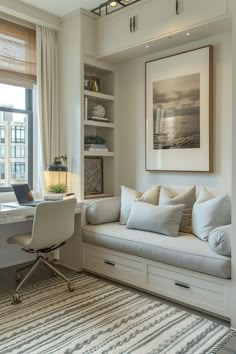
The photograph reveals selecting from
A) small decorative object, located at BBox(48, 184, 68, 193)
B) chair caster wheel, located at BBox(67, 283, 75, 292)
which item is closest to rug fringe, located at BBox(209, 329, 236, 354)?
chair caster wheel, located at BBox(67, 283, 75, 292)

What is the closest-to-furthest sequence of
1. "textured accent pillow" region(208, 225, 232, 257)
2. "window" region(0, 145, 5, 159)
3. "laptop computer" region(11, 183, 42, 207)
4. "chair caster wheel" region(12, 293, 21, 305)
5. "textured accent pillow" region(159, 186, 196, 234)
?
"textured accent pillow" region(208, 225, 232, 257), "chair caster wheel" region(12, 293, 21, 305), "textured accent pillow" region(159, 186, 196, 234), "laptop computer" region(11, 183, 42, 207), "window" region(0, 145, 5, 159)

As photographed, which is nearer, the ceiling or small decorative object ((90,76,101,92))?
the ceiling

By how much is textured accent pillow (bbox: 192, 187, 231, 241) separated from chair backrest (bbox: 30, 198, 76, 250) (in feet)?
3.80

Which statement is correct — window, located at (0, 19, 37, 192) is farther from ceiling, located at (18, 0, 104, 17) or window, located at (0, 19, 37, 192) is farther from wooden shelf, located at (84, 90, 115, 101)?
wooden shelf, located at (84, 90, 115, 101)

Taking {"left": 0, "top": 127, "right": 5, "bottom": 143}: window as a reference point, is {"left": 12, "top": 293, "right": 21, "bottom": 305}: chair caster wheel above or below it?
below

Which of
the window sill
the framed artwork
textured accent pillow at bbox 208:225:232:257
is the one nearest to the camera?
textured accent pillow at bbox 208:225:232:257

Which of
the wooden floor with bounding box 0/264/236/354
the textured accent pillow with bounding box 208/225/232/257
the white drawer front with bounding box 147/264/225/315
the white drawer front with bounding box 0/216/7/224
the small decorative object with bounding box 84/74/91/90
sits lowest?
the wooden floor with bounding box 0/264/236/354

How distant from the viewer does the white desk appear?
3023 mm

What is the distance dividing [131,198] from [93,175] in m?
0.76

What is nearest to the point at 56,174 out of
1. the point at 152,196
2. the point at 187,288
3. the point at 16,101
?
the point at 16,101

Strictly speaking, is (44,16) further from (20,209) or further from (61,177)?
(20,209)

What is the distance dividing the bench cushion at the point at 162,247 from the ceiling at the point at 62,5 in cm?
238

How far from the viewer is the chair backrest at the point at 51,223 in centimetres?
284

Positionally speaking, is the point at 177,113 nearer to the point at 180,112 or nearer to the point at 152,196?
the point at 180,112
